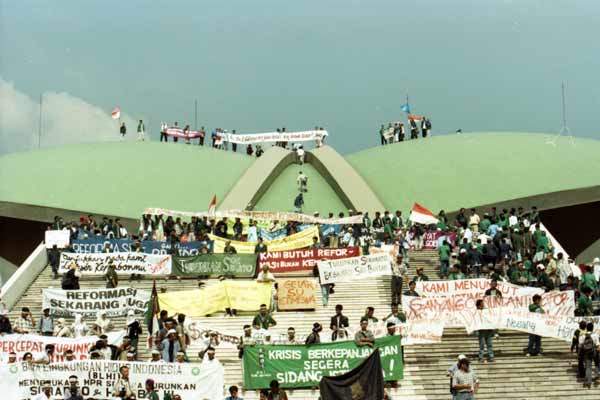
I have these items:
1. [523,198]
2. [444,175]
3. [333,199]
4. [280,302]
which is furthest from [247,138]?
[280,302]

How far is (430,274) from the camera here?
2664 centimetres

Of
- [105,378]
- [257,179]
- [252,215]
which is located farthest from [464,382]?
[257,179]

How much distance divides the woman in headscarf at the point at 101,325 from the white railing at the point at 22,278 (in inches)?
148

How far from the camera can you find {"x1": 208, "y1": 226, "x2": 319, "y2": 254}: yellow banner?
2936 cm

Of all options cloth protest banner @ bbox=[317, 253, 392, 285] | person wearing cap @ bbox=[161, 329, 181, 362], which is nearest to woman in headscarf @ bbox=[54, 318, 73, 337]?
person wearing cap @ bbox=[161, 329, 181, 362]

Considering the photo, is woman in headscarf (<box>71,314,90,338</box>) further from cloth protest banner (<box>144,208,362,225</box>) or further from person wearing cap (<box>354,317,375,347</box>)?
cloth protest banner (<box>144,208,362,225</box>)

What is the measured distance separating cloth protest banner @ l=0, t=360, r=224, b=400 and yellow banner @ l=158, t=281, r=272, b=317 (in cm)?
506

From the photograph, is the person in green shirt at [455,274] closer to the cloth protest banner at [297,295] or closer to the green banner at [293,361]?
the cloth protest banner at [297,295]

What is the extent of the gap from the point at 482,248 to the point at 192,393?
11189 millimetres

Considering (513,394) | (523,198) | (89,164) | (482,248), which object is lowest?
(513,394)

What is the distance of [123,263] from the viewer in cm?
2644

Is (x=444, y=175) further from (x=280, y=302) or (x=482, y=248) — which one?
(x=280, y=302)

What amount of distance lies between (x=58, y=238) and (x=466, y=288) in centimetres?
1308

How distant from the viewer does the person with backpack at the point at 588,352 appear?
1861cm
